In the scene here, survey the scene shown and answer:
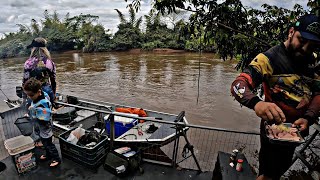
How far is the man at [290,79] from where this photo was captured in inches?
55.7

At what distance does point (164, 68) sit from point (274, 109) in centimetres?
1753

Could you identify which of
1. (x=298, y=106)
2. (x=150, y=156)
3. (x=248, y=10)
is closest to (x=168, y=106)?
(x=150, y=156)

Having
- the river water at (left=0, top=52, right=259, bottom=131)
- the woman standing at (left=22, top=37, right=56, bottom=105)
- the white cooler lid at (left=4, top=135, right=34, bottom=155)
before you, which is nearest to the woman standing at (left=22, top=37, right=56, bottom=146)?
the woman standing at (left=22, top=37, right=56, bottom=105)

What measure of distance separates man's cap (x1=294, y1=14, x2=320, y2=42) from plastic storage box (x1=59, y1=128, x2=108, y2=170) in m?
2.94

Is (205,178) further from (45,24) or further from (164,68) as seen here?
(45,24)

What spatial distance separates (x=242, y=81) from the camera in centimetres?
143

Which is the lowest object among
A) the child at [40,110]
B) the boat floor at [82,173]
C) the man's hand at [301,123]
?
the boat floor at [82,173]

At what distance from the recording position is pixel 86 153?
342 cm

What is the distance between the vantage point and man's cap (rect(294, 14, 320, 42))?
140 cm

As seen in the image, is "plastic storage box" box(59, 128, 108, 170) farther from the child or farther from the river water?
the river water

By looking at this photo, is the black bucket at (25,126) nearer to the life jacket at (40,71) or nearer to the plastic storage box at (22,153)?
the plastic storage box at (22,153)

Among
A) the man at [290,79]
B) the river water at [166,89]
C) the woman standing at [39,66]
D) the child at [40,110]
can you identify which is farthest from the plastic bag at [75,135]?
the river water at [166,89]

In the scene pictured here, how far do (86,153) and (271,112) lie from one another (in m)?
Answer: 2.84

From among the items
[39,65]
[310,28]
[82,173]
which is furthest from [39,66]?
[310,28]
